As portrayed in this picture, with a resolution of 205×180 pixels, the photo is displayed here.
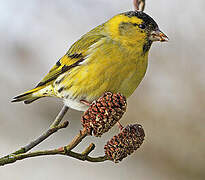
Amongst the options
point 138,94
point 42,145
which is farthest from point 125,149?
point 42,145

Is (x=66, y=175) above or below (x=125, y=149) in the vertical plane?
below

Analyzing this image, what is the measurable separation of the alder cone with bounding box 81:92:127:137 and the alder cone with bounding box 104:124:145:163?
0.21 feet

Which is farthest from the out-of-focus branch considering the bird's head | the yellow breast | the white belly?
the white belly

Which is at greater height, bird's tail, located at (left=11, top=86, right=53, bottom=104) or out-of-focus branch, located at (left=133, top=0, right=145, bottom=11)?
out-of-focus branch, located at (left=133, top=0, right=145, bottom=11)

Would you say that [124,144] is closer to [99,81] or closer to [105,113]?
[105,113]

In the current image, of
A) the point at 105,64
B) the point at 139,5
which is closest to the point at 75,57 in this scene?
the point at 105,64

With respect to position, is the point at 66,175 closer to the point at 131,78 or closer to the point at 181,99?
the point at 181,99

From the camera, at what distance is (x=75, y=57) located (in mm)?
1305

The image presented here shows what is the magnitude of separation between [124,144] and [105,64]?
1.20ft

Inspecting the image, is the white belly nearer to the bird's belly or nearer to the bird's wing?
the bird's belly

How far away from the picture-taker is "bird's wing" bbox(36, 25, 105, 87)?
1288 mm

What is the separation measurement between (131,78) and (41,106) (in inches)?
64.7

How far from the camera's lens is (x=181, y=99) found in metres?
2.56

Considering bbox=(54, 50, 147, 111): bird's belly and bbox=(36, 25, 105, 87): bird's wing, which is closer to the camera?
bbox=(54, 50, 147, 111): bird's belly
